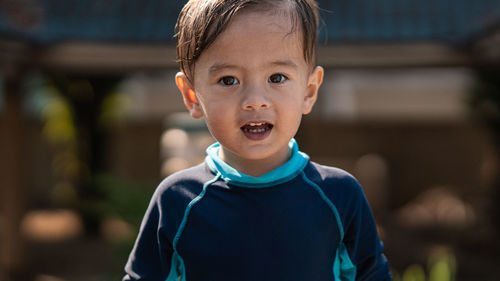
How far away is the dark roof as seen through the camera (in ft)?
17.8

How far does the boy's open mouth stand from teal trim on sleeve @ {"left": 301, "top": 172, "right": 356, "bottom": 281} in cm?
14

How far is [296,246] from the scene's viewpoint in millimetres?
1228

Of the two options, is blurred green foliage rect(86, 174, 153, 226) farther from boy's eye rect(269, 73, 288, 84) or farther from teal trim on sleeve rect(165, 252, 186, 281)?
boy's eye rect(269, 73, 288, 84)

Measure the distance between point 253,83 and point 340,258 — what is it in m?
0.44


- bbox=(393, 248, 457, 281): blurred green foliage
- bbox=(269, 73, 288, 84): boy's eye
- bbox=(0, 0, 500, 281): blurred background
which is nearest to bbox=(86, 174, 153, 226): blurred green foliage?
bbox=(0, 0, 500, 281): blurred background

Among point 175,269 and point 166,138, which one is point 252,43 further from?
point 166,138

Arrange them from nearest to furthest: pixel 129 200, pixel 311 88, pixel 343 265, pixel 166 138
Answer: pixel 343 265, pixel 311 88, pixel 129 200, pixel 166 138

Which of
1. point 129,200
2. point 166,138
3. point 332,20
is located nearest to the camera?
point 129,200

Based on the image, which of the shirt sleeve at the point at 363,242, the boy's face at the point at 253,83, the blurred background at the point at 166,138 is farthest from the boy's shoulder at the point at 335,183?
the blurred background at the point at 166,138

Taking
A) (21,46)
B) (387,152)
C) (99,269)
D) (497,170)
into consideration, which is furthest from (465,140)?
(21,46)

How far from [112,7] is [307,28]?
202 inches

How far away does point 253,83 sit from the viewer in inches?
47.9

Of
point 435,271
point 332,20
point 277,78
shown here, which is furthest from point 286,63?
point 332,20

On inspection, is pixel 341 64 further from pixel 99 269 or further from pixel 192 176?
pixel 192 176
